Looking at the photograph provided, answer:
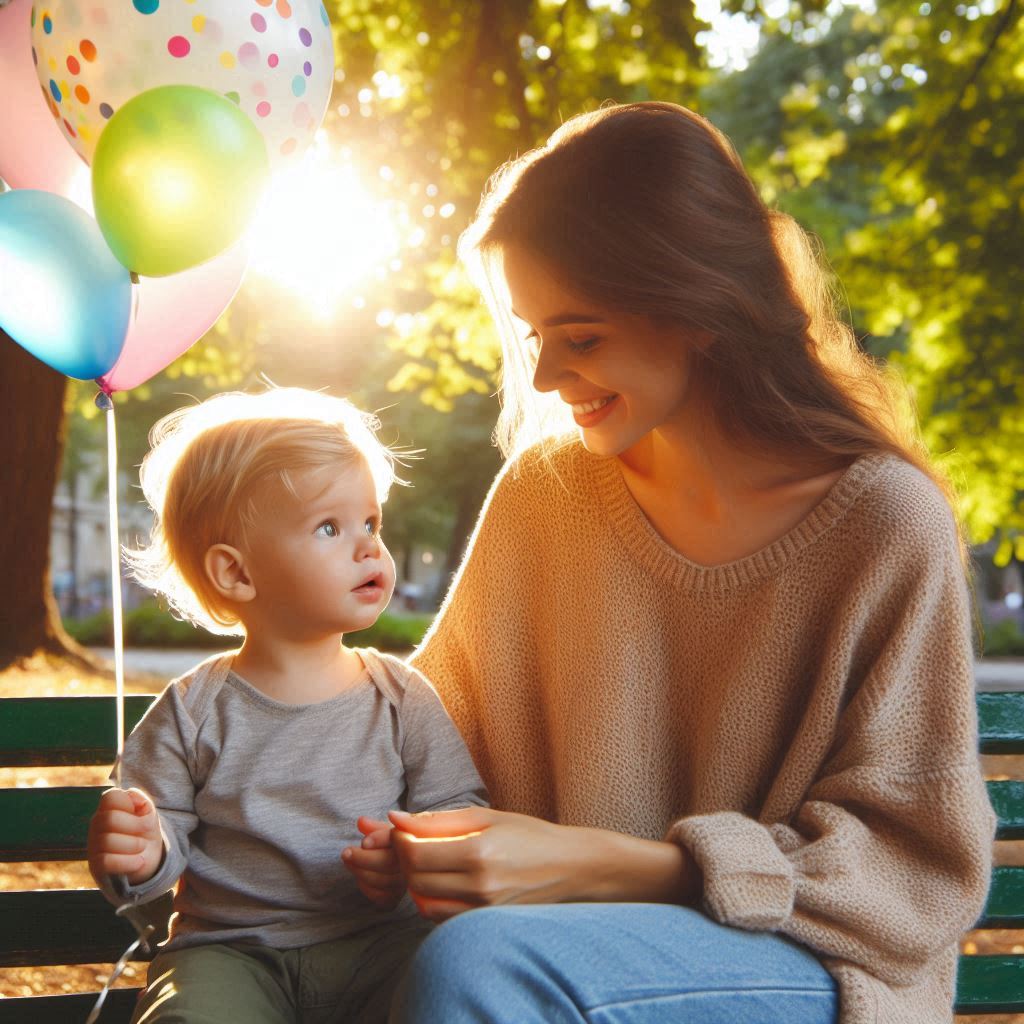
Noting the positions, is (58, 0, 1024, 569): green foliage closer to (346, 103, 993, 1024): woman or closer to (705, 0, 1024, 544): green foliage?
(705, 0, 1024, 544): green foliage

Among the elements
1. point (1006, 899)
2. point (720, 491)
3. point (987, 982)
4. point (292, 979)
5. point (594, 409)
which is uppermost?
point (594, 409)

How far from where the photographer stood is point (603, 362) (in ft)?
7.51

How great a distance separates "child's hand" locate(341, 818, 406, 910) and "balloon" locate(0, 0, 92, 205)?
5.88 ft

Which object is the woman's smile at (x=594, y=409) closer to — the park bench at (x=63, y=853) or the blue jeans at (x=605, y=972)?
the blue jeans at (x=605, y=972)

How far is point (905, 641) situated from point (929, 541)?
183mm

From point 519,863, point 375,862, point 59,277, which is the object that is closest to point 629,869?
point 519,863

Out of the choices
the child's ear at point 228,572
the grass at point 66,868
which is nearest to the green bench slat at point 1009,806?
the grass at point 66,868

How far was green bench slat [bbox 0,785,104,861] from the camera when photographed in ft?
8.48

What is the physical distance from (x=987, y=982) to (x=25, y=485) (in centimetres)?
637

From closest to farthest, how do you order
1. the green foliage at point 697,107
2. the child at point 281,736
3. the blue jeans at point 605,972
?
the blue jeans at point 605,972 → the child at point 281,736 → the green foliage at point 697,107

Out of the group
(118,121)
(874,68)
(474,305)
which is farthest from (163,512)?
(874,68)

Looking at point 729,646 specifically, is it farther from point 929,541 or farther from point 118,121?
point 118,121

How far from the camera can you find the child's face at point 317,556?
87.8 inches

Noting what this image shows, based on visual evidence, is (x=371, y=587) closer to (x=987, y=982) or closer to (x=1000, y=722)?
(x=1000, y=722)
